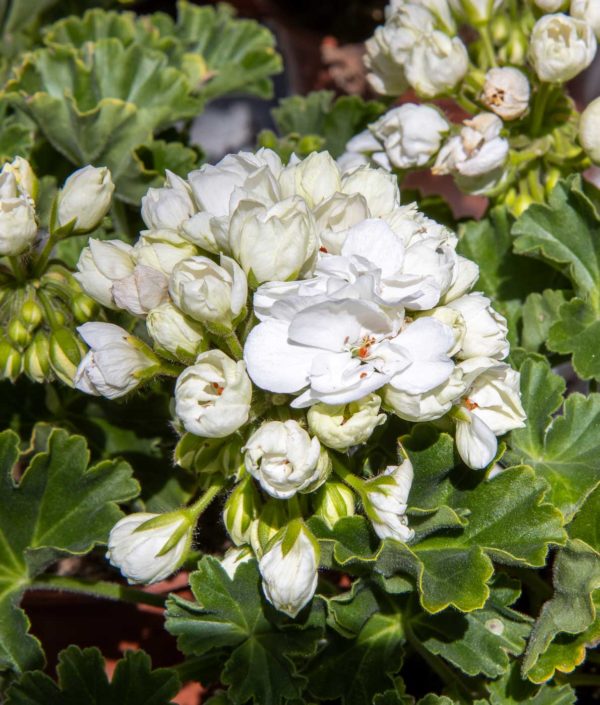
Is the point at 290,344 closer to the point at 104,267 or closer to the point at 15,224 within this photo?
the point at 104,267

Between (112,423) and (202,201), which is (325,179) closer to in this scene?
(202,201)

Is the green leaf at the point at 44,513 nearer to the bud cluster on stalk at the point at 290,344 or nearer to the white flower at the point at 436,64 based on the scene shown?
the bud cluster on stalk at the point at 290,344

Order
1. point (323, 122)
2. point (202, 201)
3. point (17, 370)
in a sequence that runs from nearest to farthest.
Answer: point (202, 201) < point (17, 370) < point (323, 122)

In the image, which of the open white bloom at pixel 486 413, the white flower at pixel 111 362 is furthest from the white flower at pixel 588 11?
the white flower at pixel 111 362

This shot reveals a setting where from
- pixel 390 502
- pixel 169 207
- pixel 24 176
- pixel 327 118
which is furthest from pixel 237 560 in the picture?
pixel 327 118

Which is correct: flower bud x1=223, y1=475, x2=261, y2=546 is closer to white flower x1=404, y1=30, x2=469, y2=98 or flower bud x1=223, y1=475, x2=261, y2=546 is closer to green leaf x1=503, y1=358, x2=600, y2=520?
green leaf x1=503, y1=358, x2=600, y2=520

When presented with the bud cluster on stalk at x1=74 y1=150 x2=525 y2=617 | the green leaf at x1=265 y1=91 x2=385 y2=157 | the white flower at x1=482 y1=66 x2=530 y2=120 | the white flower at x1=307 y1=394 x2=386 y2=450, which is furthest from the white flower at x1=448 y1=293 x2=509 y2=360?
the green leaf at x1=265 y1=91 x2=385 y2=157

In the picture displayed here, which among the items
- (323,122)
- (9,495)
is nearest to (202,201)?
(9,495)
